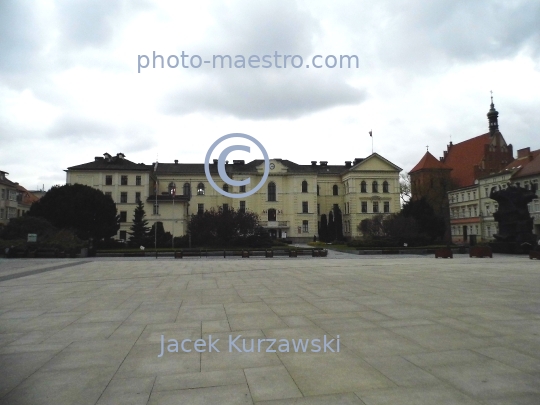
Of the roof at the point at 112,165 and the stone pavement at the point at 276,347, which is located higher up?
the roof at the point at 112,165

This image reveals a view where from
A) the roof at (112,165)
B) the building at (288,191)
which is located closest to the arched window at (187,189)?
the building at (288,191)

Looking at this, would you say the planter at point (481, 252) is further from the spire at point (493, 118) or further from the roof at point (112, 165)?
the spire at point (493, 118)

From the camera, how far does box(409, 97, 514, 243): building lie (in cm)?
6981

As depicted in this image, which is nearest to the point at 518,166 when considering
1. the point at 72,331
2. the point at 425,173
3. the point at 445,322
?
the point at 425,173

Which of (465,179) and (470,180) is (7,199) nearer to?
(470,180)

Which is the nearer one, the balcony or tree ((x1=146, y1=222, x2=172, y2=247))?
tree ((x1=146, y1=222, x2=172, y2=247))

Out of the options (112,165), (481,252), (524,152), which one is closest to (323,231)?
(524,152)

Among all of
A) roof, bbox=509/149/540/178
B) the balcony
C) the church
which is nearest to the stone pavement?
roof, bbox=509/149/540/178

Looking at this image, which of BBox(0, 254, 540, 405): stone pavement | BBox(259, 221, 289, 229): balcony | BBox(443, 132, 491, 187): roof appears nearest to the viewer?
BBox(0, 254, 540, 405): stone pavement

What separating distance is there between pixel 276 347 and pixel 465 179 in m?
80.8

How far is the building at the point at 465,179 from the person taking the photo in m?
69.8

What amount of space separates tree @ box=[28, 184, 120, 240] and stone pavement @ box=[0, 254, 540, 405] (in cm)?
3550

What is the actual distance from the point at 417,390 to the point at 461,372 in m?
0.84

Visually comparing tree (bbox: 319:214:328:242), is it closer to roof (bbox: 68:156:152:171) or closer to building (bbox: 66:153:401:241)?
building (bbox: 66:153:401:241)
